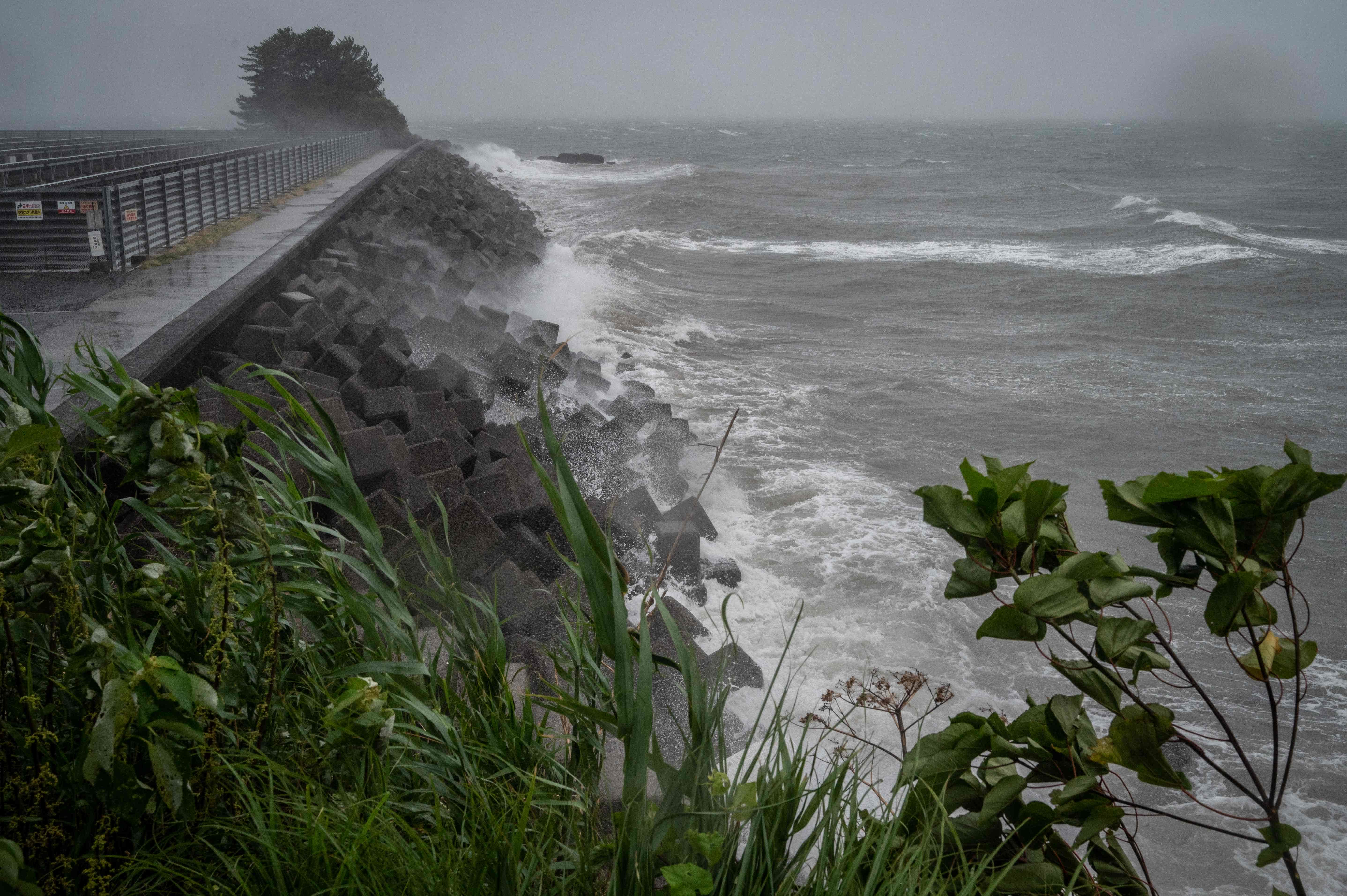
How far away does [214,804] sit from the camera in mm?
1486

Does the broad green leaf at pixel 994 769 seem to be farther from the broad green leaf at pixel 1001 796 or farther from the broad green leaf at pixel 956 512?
the broad green leaf at pixel 956 512

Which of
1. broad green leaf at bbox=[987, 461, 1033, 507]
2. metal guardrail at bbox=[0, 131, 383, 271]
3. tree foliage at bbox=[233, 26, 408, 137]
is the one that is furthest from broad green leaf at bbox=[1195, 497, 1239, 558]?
tree foliage at bbox=[233, 26, 408, 137]

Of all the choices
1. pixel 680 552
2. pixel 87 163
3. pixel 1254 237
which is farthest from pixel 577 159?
pixel 680 552

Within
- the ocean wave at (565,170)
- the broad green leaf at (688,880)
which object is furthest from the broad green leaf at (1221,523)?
the ocean wave at (565,170)

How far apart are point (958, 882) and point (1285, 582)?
68cm

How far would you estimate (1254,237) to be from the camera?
23438 mm

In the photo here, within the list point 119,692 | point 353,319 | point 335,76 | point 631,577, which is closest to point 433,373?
point 353,319

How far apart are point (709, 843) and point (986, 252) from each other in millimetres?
21303

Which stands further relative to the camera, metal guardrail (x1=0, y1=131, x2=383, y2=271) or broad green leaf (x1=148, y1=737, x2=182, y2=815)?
metal guardrail (x1=0, y1=131, x2=383, y2=271)

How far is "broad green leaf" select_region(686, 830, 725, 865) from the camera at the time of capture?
1293 millimetres

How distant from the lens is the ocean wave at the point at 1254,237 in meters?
21.8

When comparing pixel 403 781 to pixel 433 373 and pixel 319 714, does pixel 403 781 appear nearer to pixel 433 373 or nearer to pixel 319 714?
pixel 319 714

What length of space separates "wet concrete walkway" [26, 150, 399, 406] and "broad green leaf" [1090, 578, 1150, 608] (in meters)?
2.51

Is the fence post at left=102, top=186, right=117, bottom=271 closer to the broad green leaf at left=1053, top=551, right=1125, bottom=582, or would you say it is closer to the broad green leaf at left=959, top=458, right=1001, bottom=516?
the broad green leaf at left=959, top=458, right=1001, bottom=516
